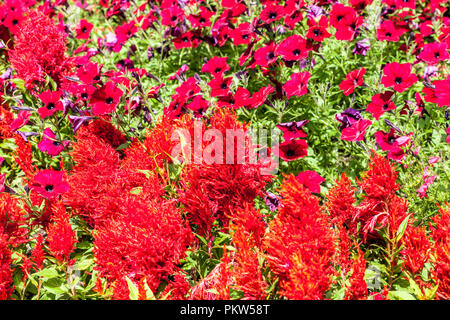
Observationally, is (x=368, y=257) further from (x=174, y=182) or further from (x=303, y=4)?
(x=303, y=4)

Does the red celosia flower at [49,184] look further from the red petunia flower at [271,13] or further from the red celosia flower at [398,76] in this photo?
the red celosia flower at [398,76]

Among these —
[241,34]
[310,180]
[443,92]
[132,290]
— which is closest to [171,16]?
[241,34]

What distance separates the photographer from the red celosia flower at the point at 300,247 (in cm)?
125

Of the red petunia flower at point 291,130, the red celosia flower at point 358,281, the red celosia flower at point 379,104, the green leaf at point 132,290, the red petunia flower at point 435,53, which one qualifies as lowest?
the green leaf at point 132,290

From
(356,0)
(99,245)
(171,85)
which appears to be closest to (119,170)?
→ (99,245)

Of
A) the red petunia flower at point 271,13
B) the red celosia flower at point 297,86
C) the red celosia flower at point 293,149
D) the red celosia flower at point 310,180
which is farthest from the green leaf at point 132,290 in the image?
the red petunia flower at point 271,13

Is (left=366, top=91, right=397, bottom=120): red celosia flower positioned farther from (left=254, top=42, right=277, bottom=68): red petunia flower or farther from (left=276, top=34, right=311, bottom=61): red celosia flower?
(left=254, top=42, right=277, bottom=68): red petunia flower

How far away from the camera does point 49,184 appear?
1.85m

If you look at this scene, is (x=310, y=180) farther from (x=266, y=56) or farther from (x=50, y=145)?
(x=50, y=145)

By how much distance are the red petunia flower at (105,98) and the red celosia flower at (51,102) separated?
24 cm

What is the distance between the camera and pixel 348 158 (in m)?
2.55

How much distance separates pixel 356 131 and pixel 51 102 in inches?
65.5

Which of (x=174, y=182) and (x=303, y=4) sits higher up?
(x=303, y=4)
